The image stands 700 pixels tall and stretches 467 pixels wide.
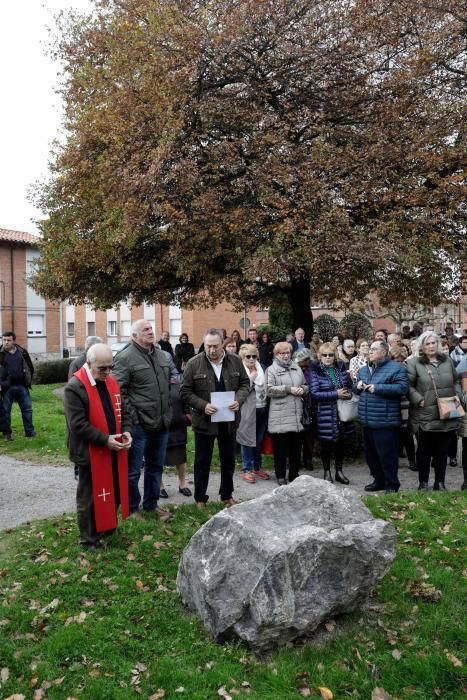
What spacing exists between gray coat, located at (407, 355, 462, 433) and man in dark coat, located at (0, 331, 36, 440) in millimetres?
7598

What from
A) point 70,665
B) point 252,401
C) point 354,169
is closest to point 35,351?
point 354,169

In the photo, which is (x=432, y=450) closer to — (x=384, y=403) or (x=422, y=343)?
(x=384, y=403)

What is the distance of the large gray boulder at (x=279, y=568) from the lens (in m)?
4.07

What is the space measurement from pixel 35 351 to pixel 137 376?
4033cm

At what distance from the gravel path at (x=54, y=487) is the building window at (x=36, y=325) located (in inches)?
1400

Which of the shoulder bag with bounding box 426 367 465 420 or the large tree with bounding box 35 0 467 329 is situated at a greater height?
the large tree with bounding box 35 0 467 329

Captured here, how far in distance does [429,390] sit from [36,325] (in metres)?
40.5

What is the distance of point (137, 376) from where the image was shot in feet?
20.5

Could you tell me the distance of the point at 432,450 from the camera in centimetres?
764

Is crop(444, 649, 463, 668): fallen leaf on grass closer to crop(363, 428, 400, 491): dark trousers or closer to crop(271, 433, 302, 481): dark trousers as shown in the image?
crop(363, 428, 400, 491): dark trousers

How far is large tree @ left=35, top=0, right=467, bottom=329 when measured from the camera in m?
13.6

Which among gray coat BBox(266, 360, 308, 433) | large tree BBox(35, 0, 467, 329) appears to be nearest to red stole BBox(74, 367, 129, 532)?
gray coat BBox(266, 360, 308, 433)

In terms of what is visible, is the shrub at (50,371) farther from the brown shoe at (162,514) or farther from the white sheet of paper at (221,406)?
the white sheet of paper at (221,406)

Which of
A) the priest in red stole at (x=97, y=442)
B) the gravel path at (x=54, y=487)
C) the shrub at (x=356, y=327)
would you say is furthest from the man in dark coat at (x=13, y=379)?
the shrub at (x=356, y=327)
